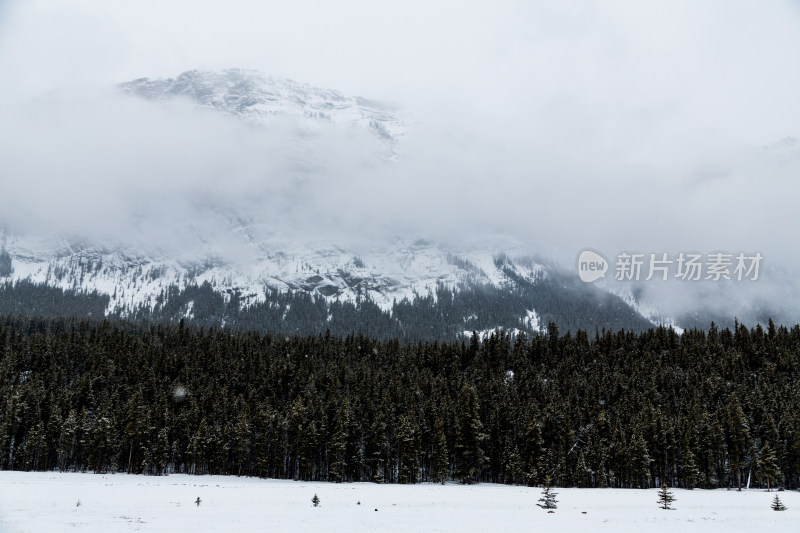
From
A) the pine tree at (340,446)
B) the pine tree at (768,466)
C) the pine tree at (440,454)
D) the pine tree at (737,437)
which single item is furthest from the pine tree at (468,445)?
the pine tree at (768,466)

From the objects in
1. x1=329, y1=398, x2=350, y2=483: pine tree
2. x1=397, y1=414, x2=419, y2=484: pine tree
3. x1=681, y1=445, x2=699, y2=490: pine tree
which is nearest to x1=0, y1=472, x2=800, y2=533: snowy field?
x1=681, y1=445, x2=699, y2=490: pine tree

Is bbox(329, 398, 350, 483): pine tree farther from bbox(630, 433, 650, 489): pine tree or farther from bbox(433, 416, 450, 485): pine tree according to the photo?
bbox(630, 433, 650, 489): pine tree

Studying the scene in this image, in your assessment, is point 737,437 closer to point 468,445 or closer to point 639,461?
point 639,461

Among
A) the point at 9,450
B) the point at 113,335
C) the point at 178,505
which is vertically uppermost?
the point at 113,335

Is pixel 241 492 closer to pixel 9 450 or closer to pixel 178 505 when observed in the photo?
pixel 178 505

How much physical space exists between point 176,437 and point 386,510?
82.6 m

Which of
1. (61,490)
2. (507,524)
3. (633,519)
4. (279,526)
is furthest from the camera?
(61,490)

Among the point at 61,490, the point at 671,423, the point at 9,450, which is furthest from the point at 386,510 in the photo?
the point at 9,450

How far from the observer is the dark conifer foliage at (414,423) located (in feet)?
323

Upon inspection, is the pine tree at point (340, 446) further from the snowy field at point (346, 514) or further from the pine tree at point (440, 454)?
the snowy field at point (346, 514)

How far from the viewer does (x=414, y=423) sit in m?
104

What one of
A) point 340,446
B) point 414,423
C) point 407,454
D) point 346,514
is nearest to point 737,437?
point 414,423

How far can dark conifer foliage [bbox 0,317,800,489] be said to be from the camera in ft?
323

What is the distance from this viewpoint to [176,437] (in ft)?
366
